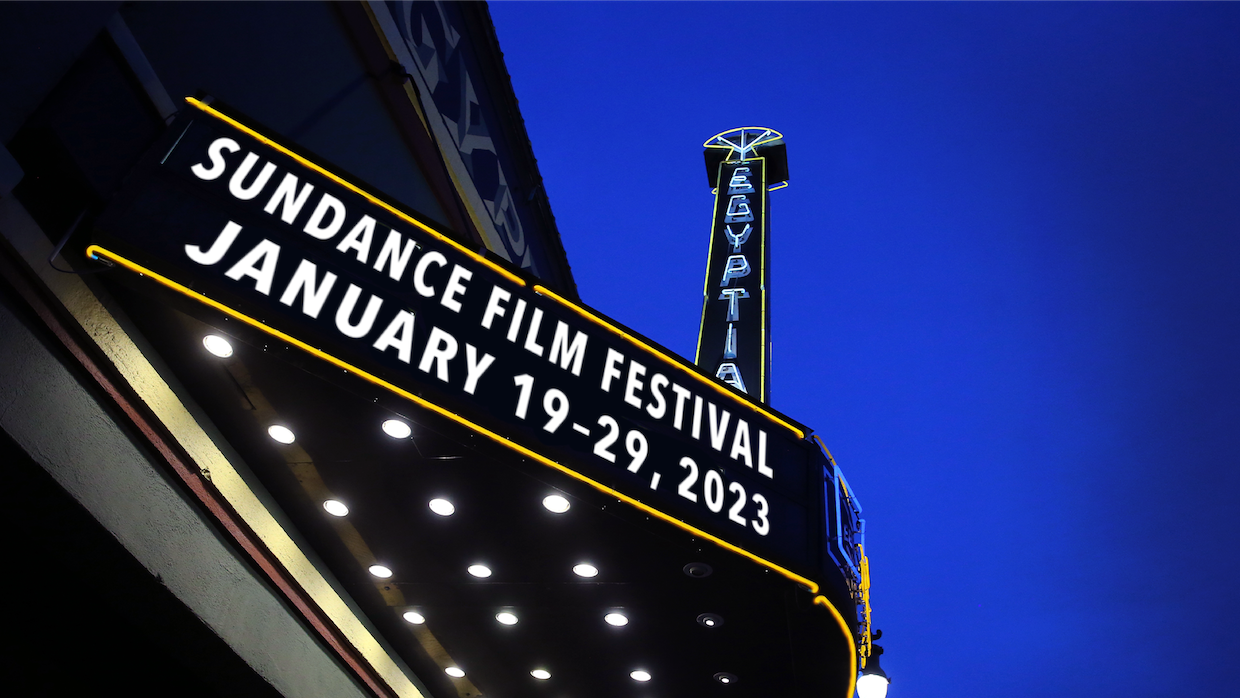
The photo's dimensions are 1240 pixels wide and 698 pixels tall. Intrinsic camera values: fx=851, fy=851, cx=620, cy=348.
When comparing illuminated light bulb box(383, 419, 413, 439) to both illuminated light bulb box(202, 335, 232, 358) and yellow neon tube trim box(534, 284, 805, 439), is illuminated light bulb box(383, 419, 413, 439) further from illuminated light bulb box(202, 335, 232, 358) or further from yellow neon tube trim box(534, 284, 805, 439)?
yellow neon tube trim box(534, 284, 805, 439)

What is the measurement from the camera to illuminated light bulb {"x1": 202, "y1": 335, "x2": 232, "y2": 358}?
5855 mm

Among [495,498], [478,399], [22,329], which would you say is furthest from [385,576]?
[22,329]

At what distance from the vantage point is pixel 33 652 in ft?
20.9

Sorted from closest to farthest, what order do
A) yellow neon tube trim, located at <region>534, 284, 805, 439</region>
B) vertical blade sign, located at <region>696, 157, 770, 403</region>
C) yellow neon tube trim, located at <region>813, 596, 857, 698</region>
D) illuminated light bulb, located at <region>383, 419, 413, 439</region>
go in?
illuminated light bulb, located at <region>383, 419, 413, 439</region> → yellow neon tube trim, located at <region>534, 284, 805, 439</region> → yellow neon tube trim, located at <region>813, 596, 857, 698</region> → vertical blade sign, located at <region>696, 157, 770, 403</region>

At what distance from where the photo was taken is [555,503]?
256 inches

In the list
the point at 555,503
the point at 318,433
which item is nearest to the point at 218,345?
the point at 318,433

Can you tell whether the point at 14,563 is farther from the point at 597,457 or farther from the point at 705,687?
the point at 705,687

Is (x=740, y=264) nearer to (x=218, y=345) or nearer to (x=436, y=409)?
(x=436, y=409)

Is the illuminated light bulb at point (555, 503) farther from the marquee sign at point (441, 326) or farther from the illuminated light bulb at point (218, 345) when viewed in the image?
the illuminated light bulb at point (218, 345)

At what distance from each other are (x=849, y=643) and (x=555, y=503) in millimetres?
2852

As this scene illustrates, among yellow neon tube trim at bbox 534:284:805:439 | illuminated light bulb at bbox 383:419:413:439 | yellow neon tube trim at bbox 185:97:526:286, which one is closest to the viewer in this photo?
yellow neon tube trim at bbox 185:97:526:286

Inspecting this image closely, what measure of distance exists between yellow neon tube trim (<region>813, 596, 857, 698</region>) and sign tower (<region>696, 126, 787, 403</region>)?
381 cm

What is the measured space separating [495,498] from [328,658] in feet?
8.80

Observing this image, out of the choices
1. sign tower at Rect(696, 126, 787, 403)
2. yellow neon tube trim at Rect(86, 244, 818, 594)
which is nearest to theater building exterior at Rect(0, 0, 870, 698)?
yellow neon tube trim at Rect(86, 244, 818, 594)
